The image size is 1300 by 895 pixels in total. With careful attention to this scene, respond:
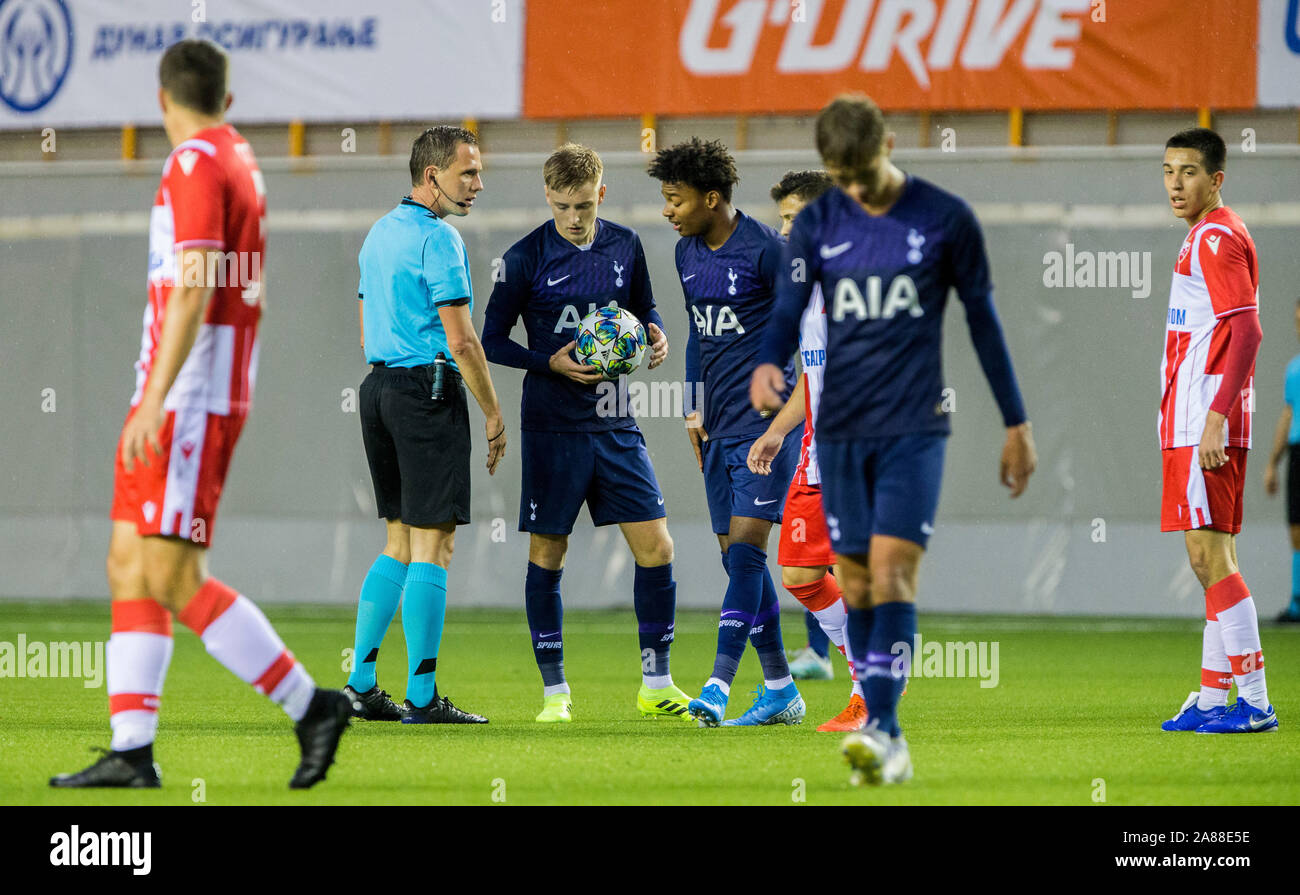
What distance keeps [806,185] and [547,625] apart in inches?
89.4

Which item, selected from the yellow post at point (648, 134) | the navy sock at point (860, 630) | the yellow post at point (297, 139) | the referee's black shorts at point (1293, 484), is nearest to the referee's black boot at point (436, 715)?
the navy sock at point (860, 630)

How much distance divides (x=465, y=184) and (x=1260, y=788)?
4017 mm

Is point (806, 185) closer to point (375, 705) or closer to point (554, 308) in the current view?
point (554, 308)

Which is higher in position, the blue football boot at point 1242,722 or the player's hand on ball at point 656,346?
the player's hand on ball at point 656,346

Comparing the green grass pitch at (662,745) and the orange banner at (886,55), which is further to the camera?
the orange banner at (886,55)

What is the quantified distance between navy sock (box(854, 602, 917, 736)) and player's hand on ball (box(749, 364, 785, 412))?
0.71m

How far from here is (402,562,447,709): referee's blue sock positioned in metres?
6.88

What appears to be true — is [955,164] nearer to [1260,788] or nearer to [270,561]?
[270,561]

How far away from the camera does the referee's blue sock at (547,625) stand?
721 cm

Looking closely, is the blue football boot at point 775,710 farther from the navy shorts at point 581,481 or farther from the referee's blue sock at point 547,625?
the navy shorts at point 581,481

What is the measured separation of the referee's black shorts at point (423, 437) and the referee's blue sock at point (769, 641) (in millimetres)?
1341

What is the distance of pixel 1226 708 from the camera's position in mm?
6824

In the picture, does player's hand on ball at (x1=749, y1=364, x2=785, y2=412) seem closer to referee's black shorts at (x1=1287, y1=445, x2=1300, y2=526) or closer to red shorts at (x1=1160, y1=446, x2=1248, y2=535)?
red shorts at (x1=1160, y1=446, x2=1248, y2=535)
